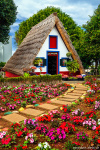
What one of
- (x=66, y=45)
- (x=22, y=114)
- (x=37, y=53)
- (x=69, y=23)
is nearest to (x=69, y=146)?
(x=22, y=114)

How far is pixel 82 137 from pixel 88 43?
48.1 feet

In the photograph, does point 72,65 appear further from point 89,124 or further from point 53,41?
point 89,124

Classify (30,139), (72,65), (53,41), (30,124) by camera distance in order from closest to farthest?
(30,139), (30,124), (53,41), (72,65)

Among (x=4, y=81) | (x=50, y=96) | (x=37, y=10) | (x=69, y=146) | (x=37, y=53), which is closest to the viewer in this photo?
(x=69, y=146)

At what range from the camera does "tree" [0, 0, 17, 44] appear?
16.0 metres

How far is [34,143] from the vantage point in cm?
389

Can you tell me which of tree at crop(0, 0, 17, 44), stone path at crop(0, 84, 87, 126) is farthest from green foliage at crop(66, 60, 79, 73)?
tree at crop(0, 0, 17, 44)

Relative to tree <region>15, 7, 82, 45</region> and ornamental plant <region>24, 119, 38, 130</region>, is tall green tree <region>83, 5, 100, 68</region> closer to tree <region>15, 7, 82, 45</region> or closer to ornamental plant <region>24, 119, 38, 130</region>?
tree <region>15, 7, 82, 45</region>

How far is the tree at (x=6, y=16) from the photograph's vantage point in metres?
16.0

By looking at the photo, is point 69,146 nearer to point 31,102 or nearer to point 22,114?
point 22,114

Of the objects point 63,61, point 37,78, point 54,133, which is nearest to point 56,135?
point 54,133

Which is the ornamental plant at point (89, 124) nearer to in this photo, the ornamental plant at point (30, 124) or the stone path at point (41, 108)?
the ornamental plant at point (30, 124)

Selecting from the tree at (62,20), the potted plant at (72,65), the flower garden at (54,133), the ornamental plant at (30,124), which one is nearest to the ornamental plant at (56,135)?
the flower garden at (54,133)

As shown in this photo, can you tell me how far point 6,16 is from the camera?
16.7 meters
